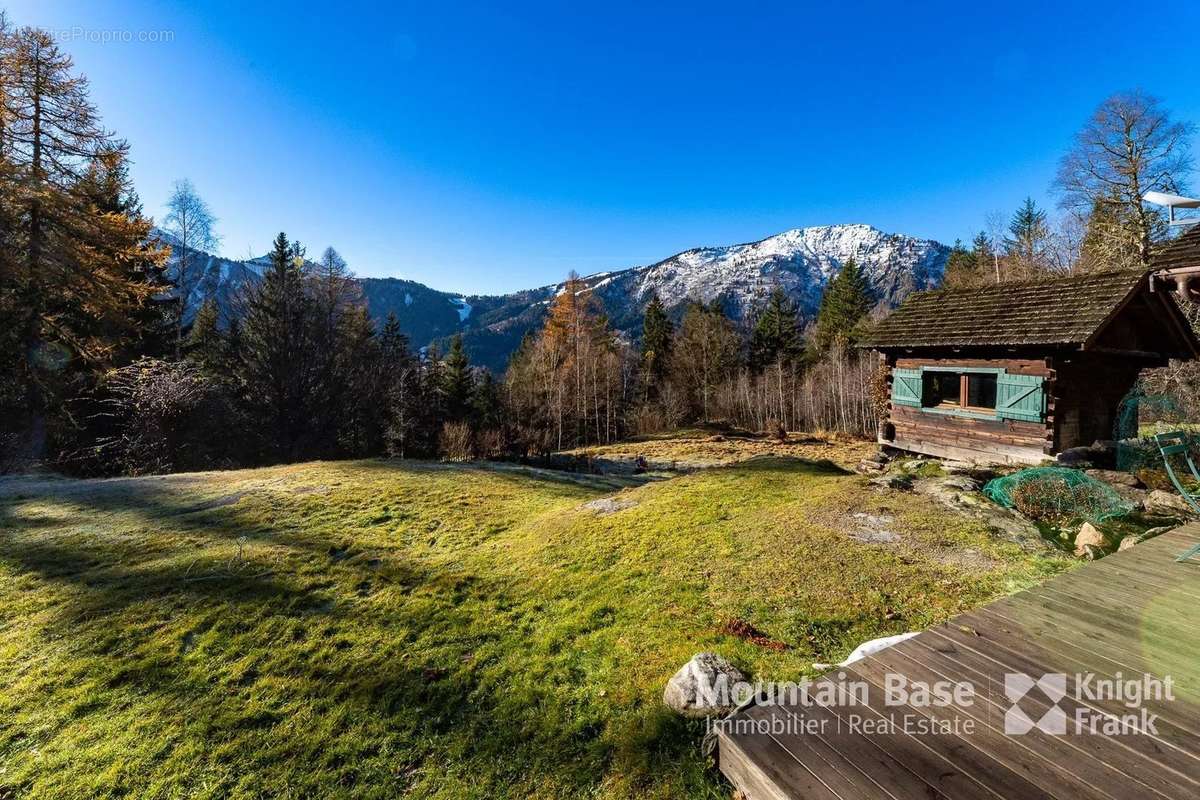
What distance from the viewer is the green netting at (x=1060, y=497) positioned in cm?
625

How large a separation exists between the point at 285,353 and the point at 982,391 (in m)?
27.4

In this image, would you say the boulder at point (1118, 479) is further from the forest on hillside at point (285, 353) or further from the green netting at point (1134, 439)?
the forest on hillside at point (285, 353)

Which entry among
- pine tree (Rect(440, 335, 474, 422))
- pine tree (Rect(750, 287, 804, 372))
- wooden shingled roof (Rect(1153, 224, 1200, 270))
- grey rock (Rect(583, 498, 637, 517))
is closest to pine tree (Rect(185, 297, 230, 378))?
pine tree (Rect(440, 335, 474, 422))


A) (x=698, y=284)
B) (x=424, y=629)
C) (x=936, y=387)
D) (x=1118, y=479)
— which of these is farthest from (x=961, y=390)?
(x=698, y=284)

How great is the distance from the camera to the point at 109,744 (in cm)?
328

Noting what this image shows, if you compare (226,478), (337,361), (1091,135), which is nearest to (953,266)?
(1091,135)

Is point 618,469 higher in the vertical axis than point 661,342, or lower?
lower

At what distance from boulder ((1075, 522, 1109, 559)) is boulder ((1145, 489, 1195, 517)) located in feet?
5.64

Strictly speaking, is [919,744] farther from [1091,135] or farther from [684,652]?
[1091,135]

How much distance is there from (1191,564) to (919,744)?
443 centimetres

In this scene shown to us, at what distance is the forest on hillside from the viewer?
1452 centimetres

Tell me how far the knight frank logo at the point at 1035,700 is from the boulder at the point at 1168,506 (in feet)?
19.8

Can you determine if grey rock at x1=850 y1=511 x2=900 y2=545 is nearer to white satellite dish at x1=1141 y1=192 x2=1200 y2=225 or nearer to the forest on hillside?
white satellite dish at x1=1141 y1=192 x2=1200 y2=225

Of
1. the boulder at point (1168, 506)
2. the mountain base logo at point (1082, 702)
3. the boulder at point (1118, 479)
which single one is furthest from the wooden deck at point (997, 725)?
the boulder at point (1118, 479)
